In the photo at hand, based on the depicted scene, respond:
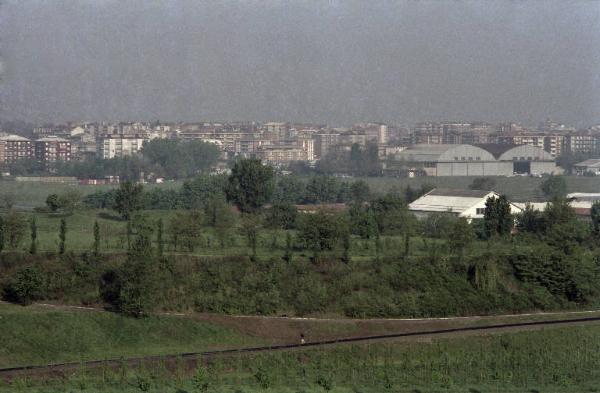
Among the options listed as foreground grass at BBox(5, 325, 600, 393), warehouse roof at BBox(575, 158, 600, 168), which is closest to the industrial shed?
warehouse roof at BBox(575, 158, 600, 168)

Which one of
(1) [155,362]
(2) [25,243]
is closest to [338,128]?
(2) [25,243]

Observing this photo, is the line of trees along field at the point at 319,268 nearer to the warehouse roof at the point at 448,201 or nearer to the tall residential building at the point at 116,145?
the warehouse roof at the point at 448,201

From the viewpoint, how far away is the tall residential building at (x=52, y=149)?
2276 inches

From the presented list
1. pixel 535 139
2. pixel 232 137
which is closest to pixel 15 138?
pixel 232 137

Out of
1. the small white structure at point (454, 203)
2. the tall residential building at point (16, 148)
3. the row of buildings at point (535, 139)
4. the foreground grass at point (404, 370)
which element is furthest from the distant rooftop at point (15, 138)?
the foreground grass at point (404, 370)

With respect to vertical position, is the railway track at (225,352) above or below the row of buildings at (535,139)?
below

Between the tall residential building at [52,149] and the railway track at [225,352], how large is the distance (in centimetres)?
4292

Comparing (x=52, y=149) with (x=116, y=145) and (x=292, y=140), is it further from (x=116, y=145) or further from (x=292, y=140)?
(x=292, y=140)

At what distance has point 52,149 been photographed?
60781 mm

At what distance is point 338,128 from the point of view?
8844 cm

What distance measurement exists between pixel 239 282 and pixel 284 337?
100 inches

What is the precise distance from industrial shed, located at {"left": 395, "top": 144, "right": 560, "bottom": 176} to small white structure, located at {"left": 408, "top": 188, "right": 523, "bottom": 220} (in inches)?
729

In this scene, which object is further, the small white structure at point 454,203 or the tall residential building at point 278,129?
the tall residential building at point 278,129

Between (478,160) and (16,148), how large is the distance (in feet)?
82.8
